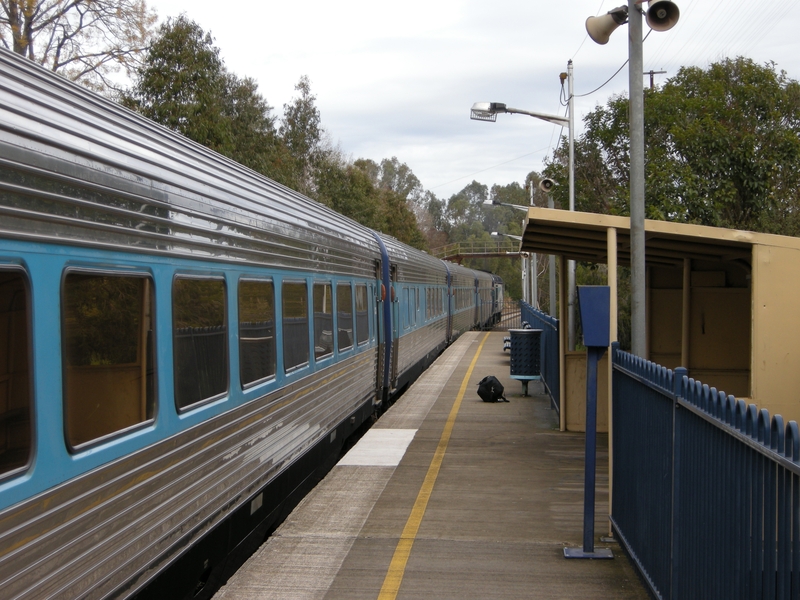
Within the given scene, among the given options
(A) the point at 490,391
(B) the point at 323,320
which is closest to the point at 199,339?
(B) the point at 323,320

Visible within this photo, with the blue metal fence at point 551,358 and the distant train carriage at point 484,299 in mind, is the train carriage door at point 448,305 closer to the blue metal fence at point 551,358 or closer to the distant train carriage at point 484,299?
the blue metal fence at point 551,358

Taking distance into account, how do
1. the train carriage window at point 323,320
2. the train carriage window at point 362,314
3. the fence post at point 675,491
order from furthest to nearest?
the train carriage window at point 362,314 → the train carriage window at point 323,320 → the fence post at point 675,491

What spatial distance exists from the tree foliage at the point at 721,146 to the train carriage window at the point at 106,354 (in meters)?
15.2

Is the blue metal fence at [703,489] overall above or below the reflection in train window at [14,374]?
below

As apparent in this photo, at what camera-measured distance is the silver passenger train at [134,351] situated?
3.26 metres

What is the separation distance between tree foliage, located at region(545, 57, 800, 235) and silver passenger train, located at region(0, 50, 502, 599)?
43.0ft

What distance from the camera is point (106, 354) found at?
3941 mm

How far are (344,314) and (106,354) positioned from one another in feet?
21.1

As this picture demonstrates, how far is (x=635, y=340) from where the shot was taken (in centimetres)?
719

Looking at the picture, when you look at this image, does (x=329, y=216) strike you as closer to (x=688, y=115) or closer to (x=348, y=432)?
(x=348, y=432)

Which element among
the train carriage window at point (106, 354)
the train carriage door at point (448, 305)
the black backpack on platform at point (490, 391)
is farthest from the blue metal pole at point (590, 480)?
the train carriage door at point (448, 305)

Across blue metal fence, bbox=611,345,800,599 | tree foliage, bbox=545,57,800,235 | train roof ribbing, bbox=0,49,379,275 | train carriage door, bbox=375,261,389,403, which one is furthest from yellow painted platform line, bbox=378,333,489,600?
tree foliage, bbox=545,57,800,235

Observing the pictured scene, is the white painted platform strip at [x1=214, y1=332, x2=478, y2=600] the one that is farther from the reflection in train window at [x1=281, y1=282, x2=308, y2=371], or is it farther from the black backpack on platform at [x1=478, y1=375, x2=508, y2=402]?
the black backpack on platform at [x1=478, y1=375, x2=508, y2=402]

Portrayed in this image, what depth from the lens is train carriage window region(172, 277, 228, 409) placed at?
4840 mm
